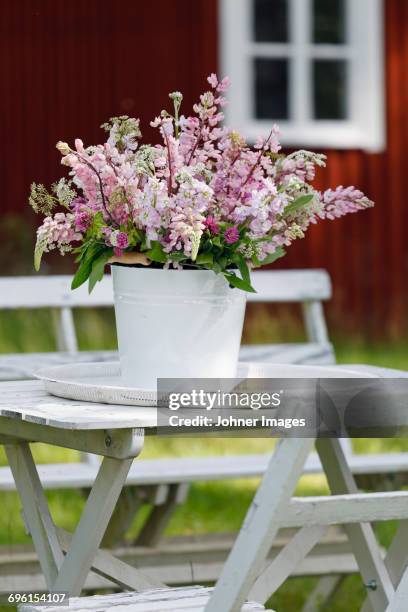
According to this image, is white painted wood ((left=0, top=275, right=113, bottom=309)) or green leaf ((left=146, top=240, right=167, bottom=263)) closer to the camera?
green leaf ((left=146, top=240, right=167, bottom=263))

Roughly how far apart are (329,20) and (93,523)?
7370mm

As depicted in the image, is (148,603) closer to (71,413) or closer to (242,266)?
(71,413)

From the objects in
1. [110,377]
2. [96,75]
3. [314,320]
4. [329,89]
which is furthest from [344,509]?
[329,89]

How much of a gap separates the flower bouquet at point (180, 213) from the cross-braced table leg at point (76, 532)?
0.30 metres

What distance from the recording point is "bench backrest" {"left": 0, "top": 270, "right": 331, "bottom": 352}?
4.38 m

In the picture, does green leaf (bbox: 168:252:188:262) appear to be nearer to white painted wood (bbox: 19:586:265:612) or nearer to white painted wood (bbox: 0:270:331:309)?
white painted wood (bbox: 19:586:265:612)

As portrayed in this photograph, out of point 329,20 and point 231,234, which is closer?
point 231,234

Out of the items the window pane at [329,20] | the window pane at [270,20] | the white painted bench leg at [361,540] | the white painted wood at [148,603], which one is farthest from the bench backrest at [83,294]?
the window pane at [329,20]

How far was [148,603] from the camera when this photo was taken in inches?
106

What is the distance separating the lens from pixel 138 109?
907 centimetres

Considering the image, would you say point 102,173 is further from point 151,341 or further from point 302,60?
point 302,60

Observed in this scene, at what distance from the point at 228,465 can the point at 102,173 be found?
1.61 m

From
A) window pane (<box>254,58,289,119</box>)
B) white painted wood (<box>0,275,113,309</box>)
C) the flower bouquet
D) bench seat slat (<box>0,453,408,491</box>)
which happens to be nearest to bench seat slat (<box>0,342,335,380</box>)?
white painted wood (<box>0,275,113,309</box>)

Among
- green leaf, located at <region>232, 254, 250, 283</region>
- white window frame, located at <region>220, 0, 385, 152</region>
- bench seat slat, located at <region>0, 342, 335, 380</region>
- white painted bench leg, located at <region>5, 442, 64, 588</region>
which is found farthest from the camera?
white window frame, located at <region>220, 0, 385, 152</region>
